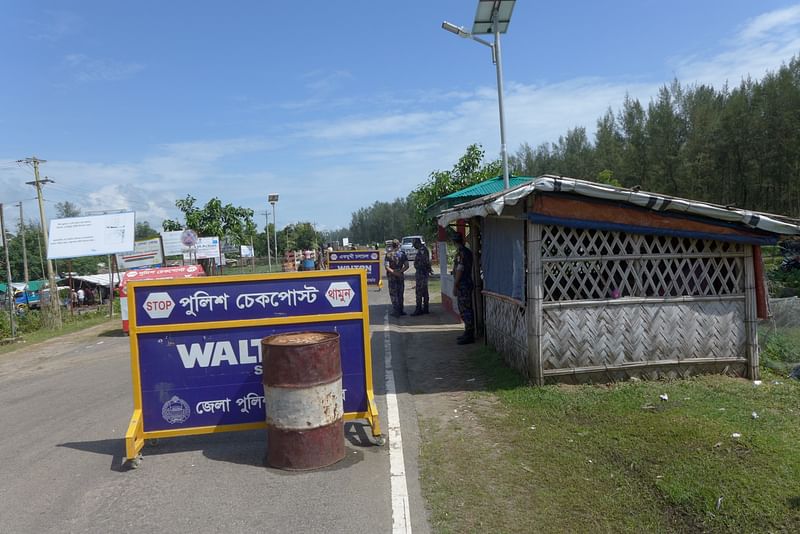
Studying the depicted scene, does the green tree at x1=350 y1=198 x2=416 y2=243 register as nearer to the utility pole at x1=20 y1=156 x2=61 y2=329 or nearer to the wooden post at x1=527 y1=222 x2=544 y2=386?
the utility pole at x1=20 y1=156 x2=61 y2=329

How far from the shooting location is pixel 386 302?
18516mm

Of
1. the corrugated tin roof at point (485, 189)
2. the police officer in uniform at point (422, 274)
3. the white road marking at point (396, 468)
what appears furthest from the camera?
the police officer in uniform at point (422, 274)

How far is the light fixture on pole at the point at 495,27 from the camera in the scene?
1099 centimetres

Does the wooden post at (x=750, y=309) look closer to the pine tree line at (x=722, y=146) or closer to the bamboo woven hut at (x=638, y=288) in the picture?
the bamboo woven hut at (x=638, y=288)

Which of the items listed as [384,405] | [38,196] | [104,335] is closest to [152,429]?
Answer: [384,405]

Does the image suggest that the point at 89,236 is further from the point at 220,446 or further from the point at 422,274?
the point at 220,446

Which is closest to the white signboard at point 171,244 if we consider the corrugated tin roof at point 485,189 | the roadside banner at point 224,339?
the corrugated tin roof at point 485,189

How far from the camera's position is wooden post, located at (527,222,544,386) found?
21.9ft

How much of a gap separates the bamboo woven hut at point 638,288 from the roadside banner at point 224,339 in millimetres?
2222

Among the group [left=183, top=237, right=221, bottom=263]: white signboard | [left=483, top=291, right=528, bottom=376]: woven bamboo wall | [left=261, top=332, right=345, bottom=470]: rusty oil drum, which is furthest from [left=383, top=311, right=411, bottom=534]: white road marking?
[left=183, top=237, right=221, bottom=263]: white signboard

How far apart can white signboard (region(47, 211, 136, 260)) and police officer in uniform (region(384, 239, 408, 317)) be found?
1192cm

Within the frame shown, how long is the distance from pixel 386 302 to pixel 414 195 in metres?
10.5

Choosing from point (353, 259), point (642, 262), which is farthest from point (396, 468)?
point (353, 259)

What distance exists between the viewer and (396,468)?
4.87m
